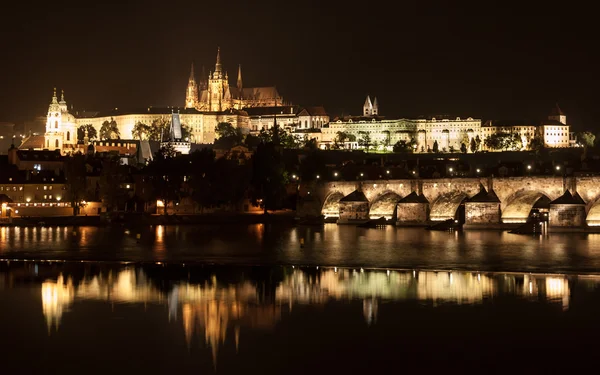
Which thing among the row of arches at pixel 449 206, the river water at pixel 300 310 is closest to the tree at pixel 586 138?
the row of arches at pixel 449 206

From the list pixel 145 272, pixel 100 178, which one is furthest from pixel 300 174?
pixel 145 272

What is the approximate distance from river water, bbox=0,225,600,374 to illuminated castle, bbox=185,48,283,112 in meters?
146

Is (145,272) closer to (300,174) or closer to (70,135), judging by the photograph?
(300,174)

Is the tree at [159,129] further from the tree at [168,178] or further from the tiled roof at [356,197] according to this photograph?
the tiled roof at [356,197]

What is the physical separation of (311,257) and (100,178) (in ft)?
110

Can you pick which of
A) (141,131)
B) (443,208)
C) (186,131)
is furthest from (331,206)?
(141,131)

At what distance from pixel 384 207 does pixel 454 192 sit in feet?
22.3

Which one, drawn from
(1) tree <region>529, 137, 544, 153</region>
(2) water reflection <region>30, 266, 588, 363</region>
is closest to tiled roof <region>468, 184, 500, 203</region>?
(2) water reflection <region>30, 266, 588, 363</region>

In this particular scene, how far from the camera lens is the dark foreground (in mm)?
18828

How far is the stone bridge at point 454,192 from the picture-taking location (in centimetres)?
4934

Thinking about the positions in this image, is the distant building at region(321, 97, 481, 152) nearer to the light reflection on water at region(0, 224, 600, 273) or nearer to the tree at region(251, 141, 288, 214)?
the tree at region(251, 141, 288, 214)

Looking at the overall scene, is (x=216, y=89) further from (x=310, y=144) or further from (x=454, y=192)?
(x=454, y=192)

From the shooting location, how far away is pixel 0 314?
2389cm

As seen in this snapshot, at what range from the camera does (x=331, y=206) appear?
66812mm
